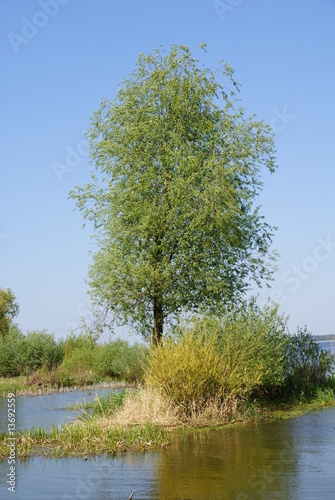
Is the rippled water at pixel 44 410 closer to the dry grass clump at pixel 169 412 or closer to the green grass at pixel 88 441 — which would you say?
the green grass at pixel 88 441

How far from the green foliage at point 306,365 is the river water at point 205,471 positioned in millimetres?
5535

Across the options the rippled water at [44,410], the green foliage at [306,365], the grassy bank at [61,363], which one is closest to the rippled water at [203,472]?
the rippled water at [44,410]

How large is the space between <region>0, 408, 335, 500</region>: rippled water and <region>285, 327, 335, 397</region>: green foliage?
618cm

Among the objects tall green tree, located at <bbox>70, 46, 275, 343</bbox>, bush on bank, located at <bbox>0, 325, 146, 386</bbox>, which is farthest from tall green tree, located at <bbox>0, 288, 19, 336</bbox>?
tall green tree, located at <bbox>70, 46, 275, 343</bbox>

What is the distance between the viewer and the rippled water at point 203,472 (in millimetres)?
9406

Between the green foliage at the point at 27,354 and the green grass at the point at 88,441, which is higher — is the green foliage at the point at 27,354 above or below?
above

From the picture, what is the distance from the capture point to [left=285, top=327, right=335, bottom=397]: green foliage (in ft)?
67.2

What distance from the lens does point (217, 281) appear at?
880 inches

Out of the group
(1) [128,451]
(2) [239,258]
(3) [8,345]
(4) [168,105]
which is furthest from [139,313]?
(3) [8,345]

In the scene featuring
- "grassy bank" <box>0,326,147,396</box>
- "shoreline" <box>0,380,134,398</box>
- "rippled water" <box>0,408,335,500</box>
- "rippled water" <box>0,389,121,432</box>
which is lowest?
"rippled water" <box>0,408,335,500</box>

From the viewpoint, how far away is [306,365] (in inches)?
821

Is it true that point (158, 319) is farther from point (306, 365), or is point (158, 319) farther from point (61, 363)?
point (61, 363)

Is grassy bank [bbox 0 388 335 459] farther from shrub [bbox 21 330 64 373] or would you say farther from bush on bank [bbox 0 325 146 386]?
shrub [bbox 21 330 64 373]

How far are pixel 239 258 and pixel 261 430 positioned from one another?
959 cm
